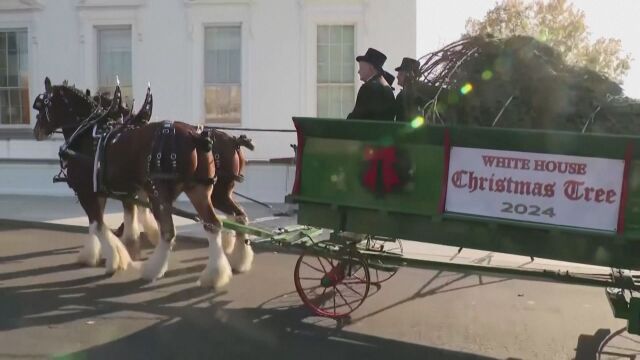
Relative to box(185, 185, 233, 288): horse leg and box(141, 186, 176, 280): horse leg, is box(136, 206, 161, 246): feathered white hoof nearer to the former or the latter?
box(141, 186, 176, 280): horse leg

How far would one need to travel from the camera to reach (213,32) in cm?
1337

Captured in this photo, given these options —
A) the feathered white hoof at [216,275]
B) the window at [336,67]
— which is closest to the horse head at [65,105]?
the feathered white hoof at [216,275]

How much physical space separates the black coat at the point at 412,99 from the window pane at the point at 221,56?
791 cm

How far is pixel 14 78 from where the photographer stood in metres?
14.3

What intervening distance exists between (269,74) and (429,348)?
29.0ft

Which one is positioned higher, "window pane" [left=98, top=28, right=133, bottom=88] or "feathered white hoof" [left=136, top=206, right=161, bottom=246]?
"window pane" [left=98, top=28, right=133, bottom=88]

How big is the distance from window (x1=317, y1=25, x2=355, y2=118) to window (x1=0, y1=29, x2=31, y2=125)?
21.4ft

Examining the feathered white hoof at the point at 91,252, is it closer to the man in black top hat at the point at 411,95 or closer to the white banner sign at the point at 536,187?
the man in black top hat at the point at 411,95

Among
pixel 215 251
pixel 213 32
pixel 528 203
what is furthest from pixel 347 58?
pixel 528 203

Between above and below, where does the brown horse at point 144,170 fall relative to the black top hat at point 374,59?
below

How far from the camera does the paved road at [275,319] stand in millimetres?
4961

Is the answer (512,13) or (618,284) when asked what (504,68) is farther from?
(512,13)

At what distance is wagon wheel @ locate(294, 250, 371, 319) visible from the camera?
5613 millimetres

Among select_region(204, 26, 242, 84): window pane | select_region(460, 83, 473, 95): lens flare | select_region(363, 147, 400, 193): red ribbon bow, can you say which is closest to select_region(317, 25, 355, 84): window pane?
select_region(204, 26, 242, 84): window pane
